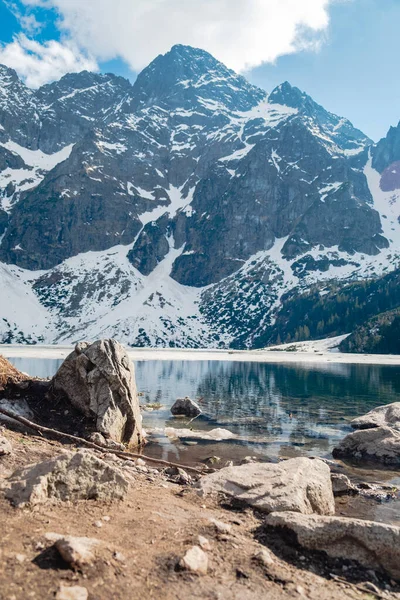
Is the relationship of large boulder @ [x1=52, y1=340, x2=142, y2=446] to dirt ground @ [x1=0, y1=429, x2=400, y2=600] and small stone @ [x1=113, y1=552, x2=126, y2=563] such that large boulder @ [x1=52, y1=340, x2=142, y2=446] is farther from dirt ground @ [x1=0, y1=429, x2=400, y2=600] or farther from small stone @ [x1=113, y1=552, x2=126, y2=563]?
small stone @ [x1=113, y1=552, x2=126, y2=563]

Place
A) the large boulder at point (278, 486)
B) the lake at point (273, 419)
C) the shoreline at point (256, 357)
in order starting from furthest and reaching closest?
the shoreline at point (256, 357) → the lake at point (273, 419) → the large boulder at point (278, 486)

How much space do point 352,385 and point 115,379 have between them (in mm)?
49568

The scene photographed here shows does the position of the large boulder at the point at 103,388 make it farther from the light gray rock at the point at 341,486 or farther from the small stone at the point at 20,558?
the small stone at the point at 20,558

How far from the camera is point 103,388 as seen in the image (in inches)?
837

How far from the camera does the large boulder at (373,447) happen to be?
Answer: 22.3 m

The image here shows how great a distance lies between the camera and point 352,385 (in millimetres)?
Result: 62156

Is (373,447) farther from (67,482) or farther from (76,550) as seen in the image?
(76,550)

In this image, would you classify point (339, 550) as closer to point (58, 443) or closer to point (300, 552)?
point (300, 552)

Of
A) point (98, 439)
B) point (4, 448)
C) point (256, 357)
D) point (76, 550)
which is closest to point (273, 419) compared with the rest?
point (98, 439)

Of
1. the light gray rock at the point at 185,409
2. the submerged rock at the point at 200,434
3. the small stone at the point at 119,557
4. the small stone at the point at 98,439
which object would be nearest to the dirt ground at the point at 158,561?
the small stone at the point at 119,557

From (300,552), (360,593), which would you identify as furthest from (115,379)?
(360,593)

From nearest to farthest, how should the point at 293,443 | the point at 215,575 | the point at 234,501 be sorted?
the point at 215,575
the point at 234,501
the point at 293,443

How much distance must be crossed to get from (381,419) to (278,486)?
21.9m

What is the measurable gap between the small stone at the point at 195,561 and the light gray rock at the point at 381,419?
25019mm
